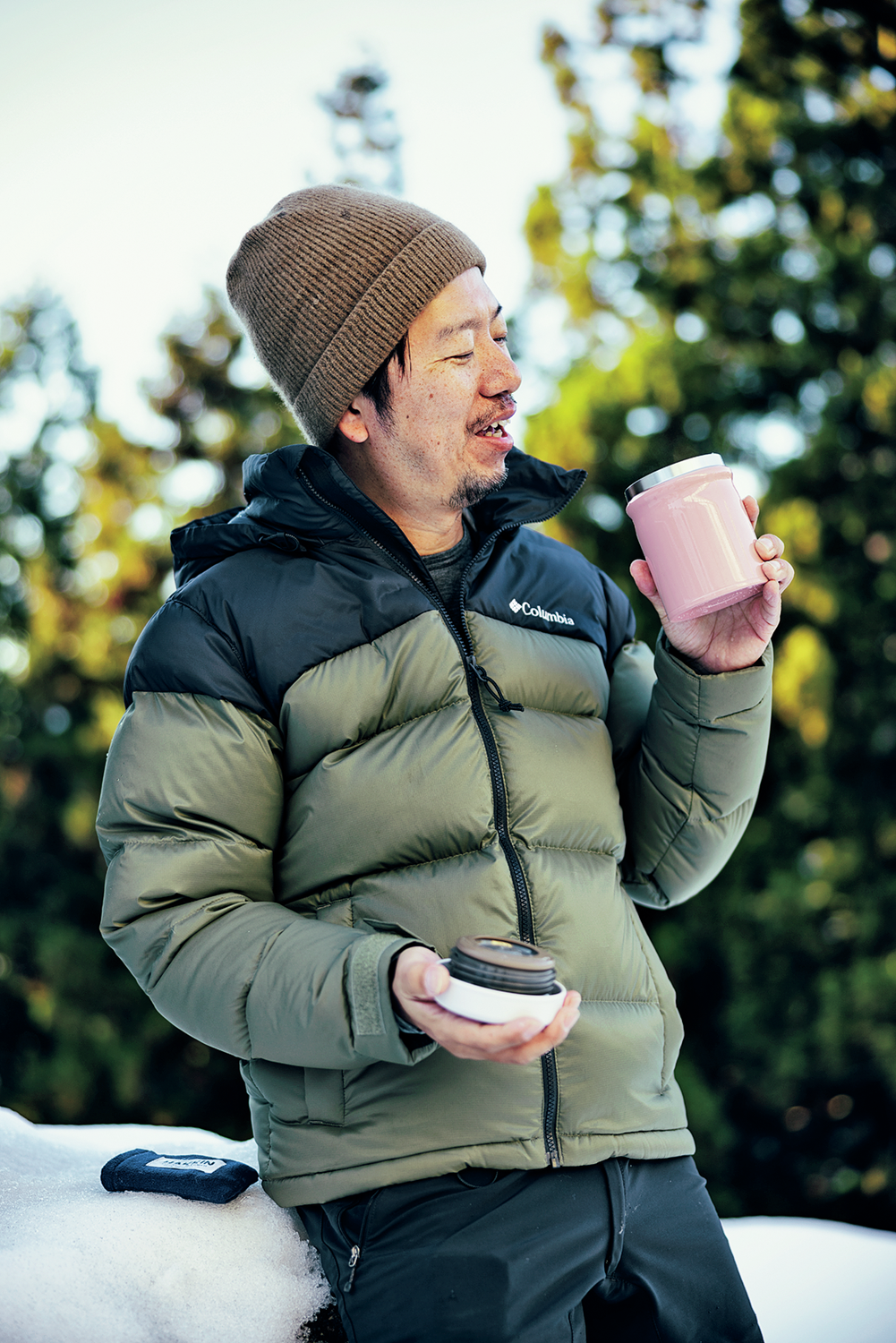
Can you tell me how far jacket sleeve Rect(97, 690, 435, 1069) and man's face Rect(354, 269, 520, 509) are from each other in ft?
1.56

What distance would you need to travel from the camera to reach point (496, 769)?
1.52 m

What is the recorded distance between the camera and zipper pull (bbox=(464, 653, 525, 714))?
1.57 m

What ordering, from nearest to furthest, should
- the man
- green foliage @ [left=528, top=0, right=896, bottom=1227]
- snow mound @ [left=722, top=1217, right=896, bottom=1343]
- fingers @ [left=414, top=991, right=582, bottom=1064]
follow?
fingers @ [left=414, top=991, right=582, bottom=1064], the man, snow mound @ [left=722, top=1217, right=896, bottom=1343], green foliage @ [left=528, top=0, right=896, bottom=1227]

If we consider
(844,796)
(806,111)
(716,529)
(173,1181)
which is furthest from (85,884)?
(806,111)

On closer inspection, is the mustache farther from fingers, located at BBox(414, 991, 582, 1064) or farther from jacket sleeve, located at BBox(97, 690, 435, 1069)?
fingers, located at BBox(414, 991, 582, 1064)

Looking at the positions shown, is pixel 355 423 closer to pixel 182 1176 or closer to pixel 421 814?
pixel 421 814

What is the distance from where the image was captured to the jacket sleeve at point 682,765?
1.64 m

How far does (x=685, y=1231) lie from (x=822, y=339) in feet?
13.5

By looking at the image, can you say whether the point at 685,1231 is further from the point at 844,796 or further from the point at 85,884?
the point at 85,884

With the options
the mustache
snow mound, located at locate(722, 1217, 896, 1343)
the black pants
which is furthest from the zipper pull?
snow mound, located at locate(722, 1217, 896, 1343)

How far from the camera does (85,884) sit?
5113mm

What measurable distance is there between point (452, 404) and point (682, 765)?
64 centimetres

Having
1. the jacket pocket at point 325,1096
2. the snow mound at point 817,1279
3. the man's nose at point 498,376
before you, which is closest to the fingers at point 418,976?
the jacket pocket at point 325,1096

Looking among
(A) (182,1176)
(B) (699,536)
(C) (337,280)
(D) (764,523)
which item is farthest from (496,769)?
(D) (764,523)
